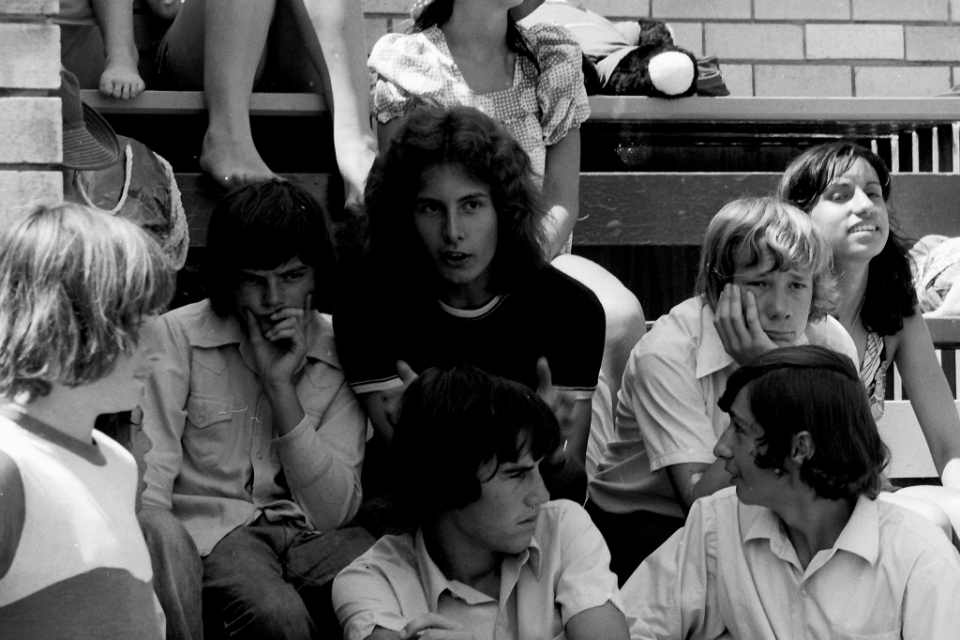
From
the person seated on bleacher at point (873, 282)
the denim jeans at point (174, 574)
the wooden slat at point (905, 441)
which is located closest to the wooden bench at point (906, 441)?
the wooden slat at point (905, 441)

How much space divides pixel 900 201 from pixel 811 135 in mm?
425

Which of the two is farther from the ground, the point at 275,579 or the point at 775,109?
the point at 775,109

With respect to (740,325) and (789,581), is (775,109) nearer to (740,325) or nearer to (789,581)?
(740,325)

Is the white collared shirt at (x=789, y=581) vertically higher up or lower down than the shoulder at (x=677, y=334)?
lower down

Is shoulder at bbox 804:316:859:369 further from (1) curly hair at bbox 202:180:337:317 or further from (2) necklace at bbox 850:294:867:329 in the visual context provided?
(1) curly hair at bbox 202:180:337:317

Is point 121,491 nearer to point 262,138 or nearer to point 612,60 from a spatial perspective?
point 262,138

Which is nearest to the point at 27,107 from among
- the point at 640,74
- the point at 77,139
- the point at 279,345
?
the point at 77,139

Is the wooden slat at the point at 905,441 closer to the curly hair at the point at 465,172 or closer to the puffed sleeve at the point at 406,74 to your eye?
the curly hair at the point at 465,172

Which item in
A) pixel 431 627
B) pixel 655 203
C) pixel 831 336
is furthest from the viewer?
pixel 655 203

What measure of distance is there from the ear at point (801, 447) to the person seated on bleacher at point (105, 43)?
2.04 metres

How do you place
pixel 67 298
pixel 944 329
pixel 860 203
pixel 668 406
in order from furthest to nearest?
pixel 944 329 < pixel 860 203 < pixel 668 406 < pixel 67 298

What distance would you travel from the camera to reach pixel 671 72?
402 centimetres

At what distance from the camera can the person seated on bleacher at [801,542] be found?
7.59 feet

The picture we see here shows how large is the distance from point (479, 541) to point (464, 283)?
0.75m
